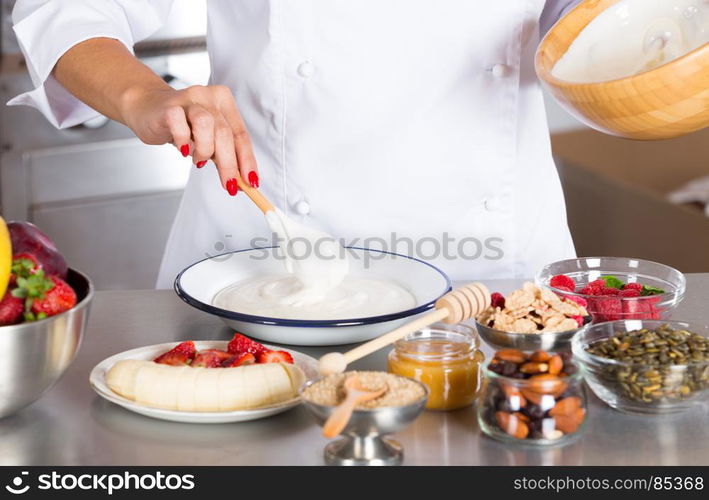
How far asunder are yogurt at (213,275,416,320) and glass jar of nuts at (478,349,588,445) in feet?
0.88

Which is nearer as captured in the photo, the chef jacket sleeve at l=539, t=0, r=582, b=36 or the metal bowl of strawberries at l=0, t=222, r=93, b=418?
the metal bowl of strawberries at l=0, t=222, r=93, b=418

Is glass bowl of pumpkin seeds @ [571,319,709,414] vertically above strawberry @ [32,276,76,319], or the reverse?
strawberry @ [32,276,76,319]

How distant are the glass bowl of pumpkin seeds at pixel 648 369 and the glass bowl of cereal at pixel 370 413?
0.18 m

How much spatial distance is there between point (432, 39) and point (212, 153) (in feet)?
1.33

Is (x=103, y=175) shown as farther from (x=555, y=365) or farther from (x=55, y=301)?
(x=555, y=365)

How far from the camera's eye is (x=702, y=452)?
842mm

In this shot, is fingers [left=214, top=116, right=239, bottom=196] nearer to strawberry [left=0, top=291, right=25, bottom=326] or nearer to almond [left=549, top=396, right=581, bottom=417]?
strawberry [left=0, top=291, right=25, bottom=326]

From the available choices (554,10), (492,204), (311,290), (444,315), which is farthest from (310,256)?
(554,10)

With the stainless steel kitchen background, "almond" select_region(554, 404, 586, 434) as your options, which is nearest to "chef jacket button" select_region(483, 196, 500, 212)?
"almond" select_region(554, 404, 586, 434)

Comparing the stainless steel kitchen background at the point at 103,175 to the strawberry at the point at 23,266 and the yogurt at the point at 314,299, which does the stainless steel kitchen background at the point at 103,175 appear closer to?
the yogurt at the point at 314,299

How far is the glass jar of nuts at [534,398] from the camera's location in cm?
83

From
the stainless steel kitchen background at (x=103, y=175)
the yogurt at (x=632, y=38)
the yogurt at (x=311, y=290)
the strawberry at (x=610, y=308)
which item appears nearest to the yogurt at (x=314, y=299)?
the yogurt at (x=311, y=290)

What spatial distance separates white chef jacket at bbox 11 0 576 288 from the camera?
135cm

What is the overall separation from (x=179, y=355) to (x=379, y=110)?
1.74 ft
